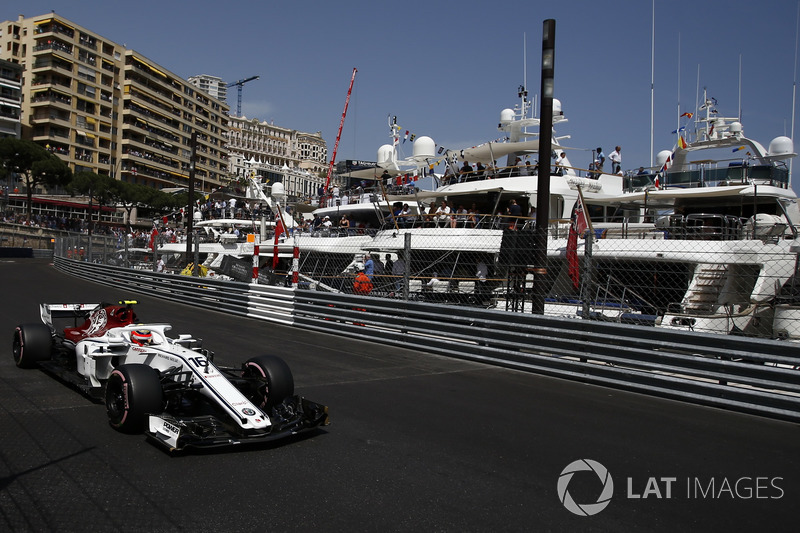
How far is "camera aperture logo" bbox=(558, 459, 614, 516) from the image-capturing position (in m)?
3.89

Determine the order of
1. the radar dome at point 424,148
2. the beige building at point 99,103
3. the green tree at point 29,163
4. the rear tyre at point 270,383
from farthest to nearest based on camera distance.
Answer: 1. the beige building at point 99,103
2. the green tree at point 29,163
3. the radar dome at point 424,148
4. the rear tyre at point 270,383

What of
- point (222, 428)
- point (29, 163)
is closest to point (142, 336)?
point (222, 428)

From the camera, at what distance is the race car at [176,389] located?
4.68 m

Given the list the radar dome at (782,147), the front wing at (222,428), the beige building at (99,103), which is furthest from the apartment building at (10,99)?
the front wing at (222,428)

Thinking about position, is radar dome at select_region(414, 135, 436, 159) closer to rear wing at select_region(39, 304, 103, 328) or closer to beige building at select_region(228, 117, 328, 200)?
rear wing at select_region(39, 304, 103, 328)

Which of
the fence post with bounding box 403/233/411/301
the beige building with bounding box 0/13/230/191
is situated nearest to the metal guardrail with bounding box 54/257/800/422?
the fence post with bounding box 403/233/411/301

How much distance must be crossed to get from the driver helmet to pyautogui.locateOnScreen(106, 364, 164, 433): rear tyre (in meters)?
0.85

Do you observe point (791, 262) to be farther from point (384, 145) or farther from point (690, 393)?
point (384, 145)

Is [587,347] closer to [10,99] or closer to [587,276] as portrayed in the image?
[587,276]

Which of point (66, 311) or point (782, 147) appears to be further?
point (782, 147)

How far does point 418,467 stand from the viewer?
4.50 meters

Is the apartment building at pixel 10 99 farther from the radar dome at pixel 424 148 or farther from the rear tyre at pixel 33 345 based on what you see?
the rear tyre at pixel 33 345

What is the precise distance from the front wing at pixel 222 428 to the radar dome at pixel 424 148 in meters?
19.4

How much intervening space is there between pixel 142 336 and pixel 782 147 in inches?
633
